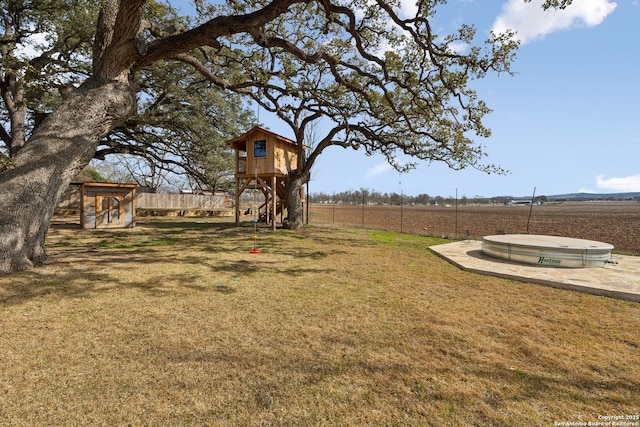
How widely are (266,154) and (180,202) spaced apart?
1723cm

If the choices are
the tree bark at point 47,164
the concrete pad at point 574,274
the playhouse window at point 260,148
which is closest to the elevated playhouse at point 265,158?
the playhouse window at point 260,148

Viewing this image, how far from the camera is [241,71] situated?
12703 millimetres

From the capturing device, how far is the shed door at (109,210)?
14734 mm

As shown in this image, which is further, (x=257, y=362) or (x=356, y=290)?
(x=356, y=290)

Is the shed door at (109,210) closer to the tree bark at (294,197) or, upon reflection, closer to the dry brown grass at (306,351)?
the tree bark at (294,197)

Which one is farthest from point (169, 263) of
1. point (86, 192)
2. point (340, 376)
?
point (86, 192)

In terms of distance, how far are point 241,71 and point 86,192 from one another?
9.73 m

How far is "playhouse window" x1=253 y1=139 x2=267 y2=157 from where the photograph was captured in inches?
630

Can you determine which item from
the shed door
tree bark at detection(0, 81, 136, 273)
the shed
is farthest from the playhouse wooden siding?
tree bark at detection(0, 81, 136, 273)

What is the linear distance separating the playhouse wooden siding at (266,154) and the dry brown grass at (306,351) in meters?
10.6

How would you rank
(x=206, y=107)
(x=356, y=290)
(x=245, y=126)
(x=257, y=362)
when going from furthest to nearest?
1. (x=245, y=126)
2. (x=206, y=107)
3. (x=356, y=290)
4. (x=257, y=362)

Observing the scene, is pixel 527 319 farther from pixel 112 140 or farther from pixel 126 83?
pixel 112 140

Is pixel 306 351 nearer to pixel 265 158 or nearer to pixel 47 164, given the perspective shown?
pixel 47 164

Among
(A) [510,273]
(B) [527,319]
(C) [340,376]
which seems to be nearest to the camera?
(C) [340,376]
